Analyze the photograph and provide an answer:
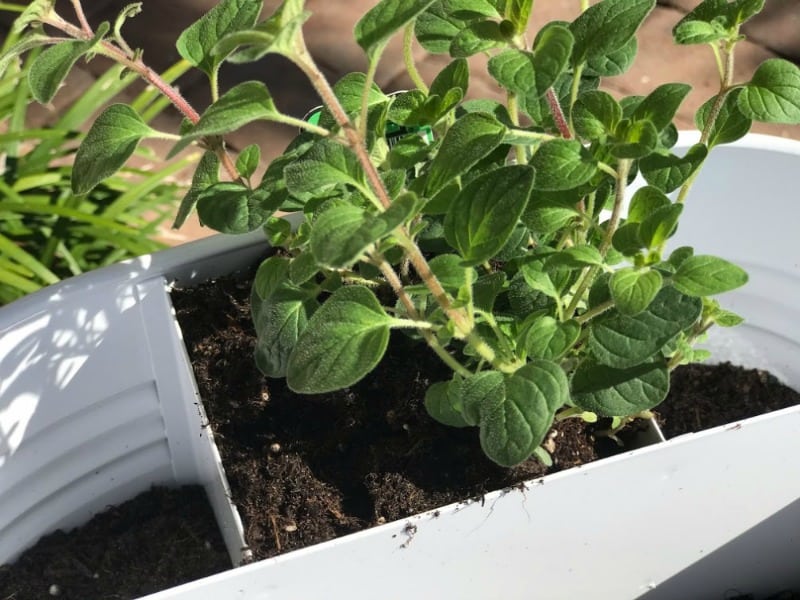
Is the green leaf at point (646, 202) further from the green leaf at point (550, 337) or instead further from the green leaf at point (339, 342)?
the green leaf at point (339, 342)

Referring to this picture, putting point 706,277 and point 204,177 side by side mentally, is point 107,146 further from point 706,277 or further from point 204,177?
point 706,277

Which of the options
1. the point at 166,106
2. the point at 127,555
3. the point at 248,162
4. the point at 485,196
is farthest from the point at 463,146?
the point at 166,106

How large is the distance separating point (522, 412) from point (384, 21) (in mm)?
271

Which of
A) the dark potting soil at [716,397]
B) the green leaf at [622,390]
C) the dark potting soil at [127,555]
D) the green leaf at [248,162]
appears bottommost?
the dark potting soil at [127,555]

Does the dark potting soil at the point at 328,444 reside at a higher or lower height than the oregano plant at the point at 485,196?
lower

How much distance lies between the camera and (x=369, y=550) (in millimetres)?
751

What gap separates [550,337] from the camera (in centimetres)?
71

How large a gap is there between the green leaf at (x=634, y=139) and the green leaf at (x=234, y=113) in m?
0.23

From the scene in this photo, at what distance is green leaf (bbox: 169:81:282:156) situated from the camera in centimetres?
56

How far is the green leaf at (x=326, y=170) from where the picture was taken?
0.64m

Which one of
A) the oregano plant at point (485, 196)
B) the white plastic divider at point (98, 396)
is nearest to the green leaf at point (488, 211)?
the oregano plant at point (485, 196)

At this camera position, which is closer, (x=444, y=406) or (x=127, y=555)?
(x=444, y=406)

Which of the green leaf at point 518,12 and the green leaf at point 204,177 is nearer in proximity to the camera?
the green leaf at point 518,12

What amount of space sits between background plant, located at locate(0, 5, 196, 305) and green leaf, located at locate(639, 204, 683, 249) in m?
0.81
